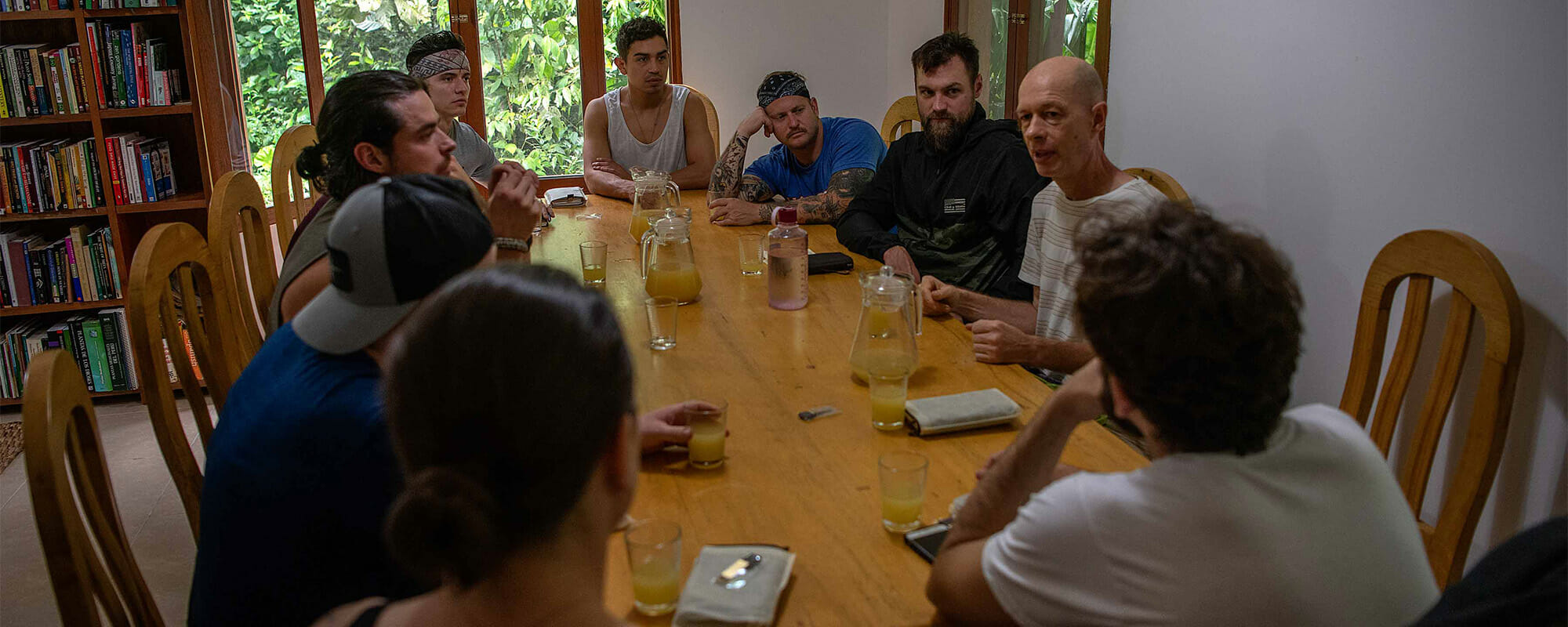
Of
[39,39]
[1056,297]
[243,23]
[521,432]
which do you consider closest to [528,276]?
[521,432]

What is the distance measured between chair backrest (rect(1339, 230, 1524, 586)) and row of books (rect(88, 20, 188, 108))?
4.02m

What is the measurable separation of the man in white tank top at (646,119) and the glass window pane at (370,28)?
1223 millimetres

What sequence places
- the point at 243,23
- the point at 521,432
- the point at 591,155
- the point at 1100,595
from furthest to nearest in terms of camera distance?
the point at 243,23 < the point at 591,155 < the point at 1100,595 < the point at 521,432

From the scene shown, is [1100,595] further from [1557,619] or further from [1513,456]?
[1513,456]

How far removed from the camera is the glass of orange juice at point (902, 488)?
4.38 ft

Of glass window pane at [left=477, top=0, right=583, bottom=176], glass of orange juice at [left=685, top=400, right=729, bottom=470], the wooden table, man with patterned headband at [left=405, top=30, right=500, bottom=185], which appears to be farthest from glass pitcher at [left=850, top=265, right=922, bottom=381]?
glass window pane at [left=477, top=0, right=583, bottom=176]

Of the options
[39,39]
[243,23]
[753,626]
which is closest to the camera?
[753,626]

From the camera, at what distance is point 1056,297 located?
2494 millimetres

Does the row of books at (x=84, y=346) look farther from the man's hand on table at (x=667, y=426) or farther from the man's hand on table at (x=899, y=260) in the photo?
the man's hand on table at (x=667, y=426)

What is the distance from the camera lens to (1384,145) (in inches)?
87.2

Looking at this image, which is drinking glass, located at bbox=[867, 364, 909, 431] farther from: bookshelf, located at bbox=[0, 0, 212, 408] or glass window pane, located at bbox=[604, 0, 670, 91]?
glass window pane, located at bbox=[604, 0, 670, 91]

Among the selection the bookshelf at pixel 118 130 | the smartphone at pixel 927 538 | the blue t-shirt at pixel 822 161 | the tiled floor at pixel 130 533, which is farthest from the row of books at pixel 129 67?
the smartphone at pixel 927 538

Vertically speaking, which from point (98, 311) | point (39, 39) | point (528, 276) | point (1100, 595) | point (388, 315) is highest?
point (39, 39)

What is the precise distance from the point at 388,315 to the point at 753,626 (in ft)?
1.90
